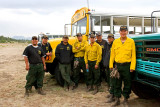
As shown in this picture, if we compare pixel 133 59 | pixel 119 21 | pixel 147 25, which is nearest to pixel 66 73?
pixel 133 59

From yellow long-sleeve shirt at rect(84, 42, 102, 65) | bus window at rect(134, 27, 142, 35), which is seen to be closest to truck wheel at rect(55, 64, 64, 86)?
yellow long-sleeve shirt at rect(84, 42, 102, 65)

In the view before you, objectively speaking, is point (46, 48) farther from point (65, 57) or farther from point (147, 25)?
point (147, 25)

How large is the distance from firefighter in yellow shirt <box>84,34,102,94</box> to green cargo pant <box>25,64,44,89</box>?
1340 millimetres

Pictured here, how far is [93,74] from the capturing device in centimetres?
558

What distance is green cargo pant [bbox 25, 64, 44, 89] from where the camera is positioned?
5094 mm

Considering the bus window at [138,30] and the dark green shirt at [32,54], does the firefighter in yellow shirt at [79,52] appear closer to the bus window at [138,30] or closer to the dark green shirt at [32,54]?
the dark green shirt at [32,54]

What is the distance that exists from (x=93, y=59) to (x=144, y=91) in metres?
1.59

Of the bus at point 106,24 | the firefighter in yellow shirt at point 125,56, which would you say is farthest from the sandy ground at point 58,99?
the firefighter in yellow shirt at point 125,56

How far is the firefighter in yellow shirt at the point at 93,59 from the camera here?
523 cm

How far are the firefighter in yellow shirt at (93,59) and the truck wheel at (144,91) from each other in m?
1.19

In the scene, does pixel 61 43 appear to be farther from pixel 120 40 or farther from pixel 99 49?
pixel 120 40

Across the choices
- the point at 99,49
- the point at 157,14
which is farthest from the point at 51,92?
the point at 157,14

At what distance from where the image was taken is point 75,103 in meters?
4.55

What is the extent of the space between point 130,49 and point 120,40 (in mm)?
290
